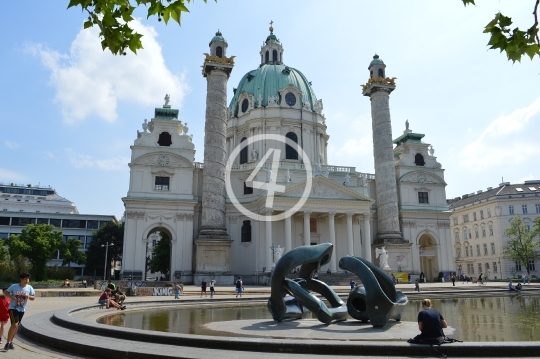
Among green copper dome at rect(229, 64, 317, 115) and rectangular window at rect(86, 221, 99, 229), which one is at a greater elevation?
green copper dome at rect(229, 64, 317, 115)

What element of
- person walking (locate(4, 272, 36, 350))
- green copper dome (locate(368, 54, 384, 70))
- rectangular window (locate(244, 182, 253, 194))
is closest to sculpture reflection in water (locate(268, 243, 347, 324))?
person walking (locate(4, 272, 36, 350))

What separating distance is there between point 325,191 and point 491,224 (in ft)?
114

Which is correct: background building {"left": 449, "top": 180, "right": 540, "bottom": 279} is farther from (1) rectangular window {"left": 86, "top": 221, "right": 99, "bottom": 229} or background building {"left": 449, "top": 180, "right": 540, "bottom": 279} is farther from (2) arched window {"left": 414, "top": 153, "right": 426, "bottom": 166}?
(1) rectangular window {"left": 86, "top": 221, "right": 99, "bottom": 229}

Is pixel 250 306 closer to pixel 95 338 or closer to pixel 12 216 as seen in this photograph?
pixel 95 338

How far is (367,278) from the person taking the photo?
12.7 metres

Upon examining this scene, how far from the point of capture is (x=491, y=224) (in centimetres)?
6825

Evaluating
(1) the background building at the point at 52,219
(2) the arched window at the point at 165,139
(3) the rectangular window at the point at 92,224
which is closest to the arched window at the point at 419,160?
(2) the arched window at the point at 165,139

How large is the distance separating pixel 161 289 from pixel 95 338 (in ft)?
67.8

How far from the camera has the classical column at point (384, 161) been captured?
52.7 meters

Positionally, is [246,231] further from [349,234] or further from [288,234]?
[349,234]

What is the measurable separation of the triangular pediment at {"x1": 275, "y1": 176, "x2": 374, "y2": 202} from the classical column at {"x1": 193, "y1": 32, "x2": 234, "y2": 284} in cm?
778

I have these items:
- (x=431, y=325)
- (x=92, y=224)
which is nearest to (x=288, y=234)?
(x=431, y=325)

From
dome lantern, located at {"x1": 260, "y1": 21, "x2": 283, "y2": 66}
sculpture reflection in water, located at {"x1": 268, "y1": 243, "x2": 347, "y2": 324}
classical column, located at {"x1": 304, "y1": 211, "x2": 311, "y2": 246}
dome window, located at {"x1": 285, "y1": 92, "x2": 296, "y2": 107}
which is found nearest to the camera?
sculpture reflection in water, located at {"x1": 268, "y1": 243, "x2": 347, "y2": 324}

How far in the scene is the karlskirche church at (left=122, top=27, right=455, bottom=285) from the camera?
4669cm
